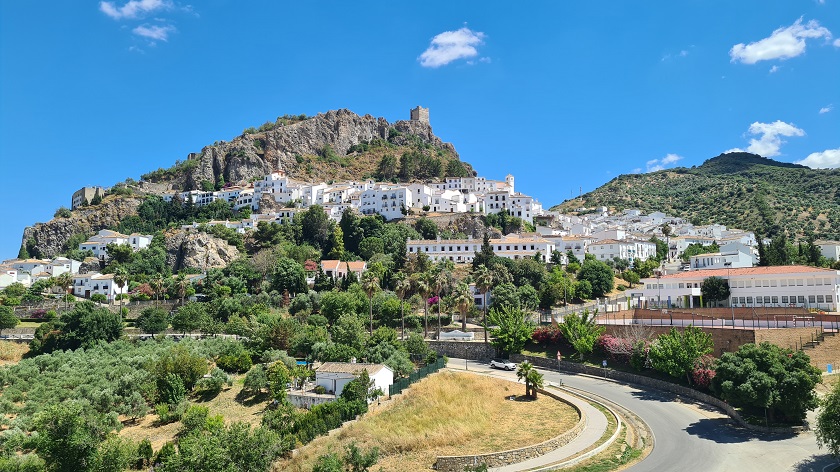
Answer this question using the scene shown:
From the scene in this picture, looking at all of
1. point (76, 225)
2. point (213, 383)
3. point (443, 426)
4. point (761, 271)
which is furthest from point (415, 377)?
point (76, 225)

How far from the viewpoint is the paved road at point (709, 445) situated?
986 inches

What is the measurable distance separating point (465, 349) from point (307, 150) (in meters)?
106

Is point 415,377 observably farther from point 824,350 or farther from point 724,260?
point 724,260

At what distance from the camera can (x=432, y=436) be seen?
31.5 m

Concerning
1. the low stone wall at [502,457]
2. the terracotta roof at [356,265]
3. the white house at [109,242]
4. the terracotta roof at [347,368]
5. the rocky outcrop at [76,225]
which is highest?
the rocky outcrop at [76,225]

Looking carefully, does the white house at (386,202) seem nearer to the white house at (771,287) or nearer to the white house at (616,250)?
the white house at (616,250)

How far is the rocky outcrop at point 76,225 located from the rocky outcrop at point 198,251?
2676 cm

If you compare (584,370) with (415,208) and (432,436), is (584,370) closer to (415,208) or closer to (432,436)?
(432,436)

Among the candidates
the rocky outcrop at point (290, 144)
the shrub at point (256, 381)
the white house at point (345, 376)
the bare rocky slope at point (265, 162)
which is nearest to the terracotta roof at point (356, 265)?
the bare rocky slope at point (265, 162)

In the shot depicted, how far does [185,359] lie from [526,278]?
4347 centimetres

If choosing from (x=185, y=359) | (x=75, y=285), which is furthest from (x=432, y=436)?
(x=75, y=285)

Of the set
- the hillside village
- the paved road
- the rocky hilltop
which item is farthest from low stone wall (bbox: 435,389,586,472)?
the rocky hilltop

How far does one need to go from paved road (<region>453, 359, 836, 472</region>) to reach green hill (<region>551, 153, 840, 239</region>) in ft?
333

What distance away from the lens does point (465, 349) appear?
55969 millimetres
